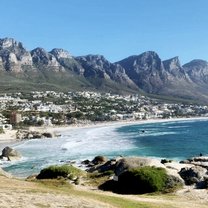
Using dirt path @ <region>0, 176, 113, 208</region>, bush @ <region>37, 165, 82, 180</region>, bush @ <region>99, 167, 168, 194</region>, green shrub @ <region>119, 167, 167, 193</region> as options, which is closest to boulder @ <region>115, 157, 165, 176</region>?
bush @ <region>99, 167, 168, 194</region>

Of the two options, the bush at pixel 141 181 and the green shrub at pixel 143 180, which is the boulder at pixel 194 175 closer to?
the bush at pixel 141 181

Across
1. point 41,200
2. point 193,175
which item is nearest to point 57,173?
point 193,175

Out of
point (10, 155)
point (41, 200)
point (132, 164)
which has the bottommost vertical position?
point (10, 155)

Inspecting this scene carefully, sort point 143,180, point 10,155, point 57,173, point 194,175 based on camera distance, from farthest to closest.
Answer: point 10,155, point 57,173, point 194,175, point 143,180

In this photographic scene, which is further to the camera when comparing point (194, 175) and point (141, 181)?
point (194, 175)

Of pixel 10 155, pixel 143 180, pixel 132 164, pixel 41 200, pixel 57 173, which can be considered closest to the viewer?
pixel 41 200

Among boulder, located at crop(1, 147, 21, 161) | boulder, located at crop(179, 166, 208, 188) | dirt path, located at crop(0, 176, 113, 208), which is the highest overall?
dirt path, located at crop(0, 176, 113, 208)

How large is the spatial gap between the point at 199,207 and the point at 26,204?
37.9 ft

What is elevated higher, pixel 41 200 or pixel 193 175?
pixel 41 200

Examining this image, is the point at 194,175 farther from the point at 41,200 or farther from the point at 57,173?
the point at 41,200

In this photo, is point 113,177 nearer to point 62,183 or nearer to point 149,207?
point 62,183

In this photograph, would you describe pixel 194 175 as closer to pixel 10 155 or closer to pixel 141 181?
pixel 141 181

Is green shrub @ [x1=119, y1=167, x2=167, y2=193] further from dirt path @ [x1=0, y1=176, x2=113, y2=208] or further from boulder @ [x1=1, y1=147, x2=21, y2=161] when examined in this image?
boulder @ [x1=1, y1=147, x2=21, y2=161]

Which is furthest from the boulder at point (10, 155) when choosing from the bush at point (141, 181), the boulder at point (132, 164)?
the bush at point (141, 181)
